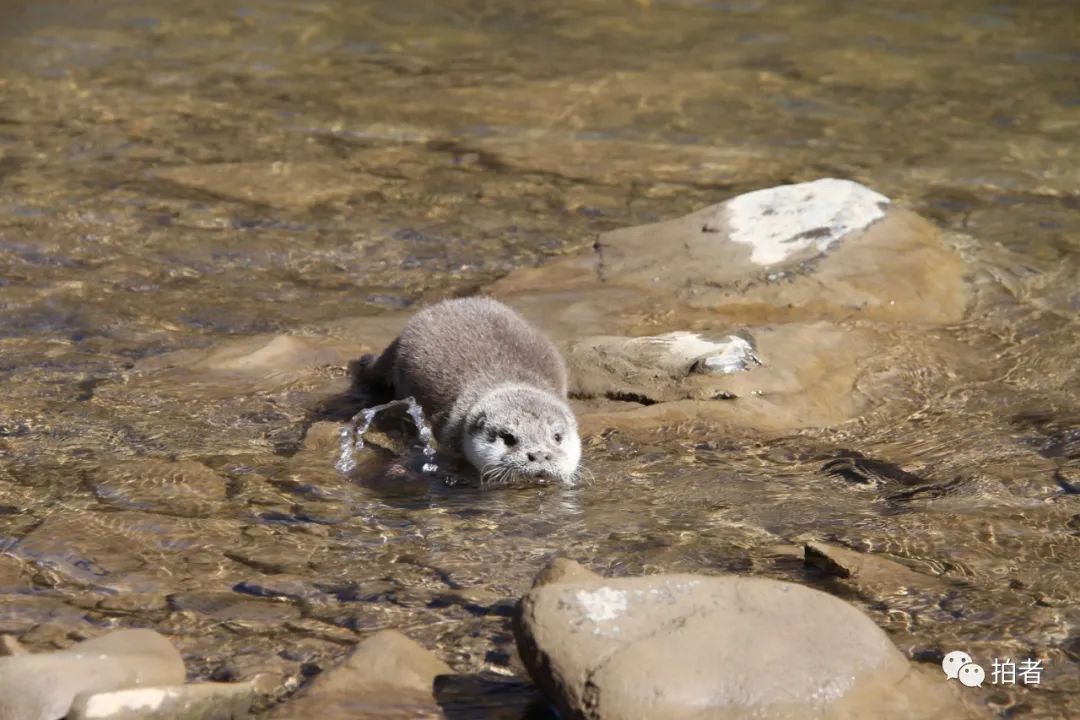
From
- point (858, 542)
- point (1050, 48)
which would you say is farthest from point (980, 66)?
point (858, 542)

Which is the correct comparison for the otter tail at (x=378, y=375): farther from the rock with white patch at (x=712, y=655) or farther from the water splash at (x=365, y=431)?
the rock with white patch at (x=712, y=655)

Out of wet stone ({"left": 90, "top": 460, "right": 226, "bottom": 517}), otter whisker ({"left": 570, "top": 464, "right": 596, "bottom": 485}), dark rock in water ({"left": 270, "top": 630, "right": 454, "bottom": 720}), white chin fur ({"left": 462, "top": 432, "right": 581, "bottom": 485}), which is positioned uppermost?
dark rock in water ({"left": 270, "top": 630, "right": 454, "bottom": 720})

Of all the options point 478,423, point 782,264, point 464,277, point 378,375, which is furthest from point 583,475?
point 464,277

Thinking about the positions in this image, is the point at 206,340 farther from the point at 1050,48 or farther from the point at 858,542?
the point at 1050,48

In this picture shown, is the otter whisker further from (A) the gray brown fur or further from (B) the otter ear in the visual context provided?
(A) the gray brown fur

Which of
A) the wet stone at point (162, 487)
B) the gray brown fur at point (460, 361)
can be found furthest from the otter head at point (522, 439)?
the wet stone at point (162, 487)

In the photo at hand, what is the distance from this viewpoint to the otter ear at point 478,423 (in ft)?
18.5

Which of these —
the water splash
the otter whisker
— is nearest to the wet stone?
the water splash

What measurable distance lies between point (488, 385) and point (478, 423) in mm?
406

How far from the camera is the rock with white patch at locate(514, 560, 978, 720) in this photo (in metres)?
3.54

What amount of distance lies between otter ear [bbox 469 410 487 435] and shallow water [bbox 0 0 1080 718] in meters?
0.27

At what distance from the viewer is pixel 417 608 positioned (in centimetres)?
438

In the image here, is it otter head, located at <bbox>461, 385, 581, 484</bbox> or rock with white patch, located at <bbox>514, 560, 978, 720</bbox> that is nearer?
rock with white patch, located at <bbox>514, 560, 978, 720</bbox>

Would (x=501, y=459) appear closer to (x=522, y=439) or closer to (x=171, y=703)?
(x=522, y=439)
